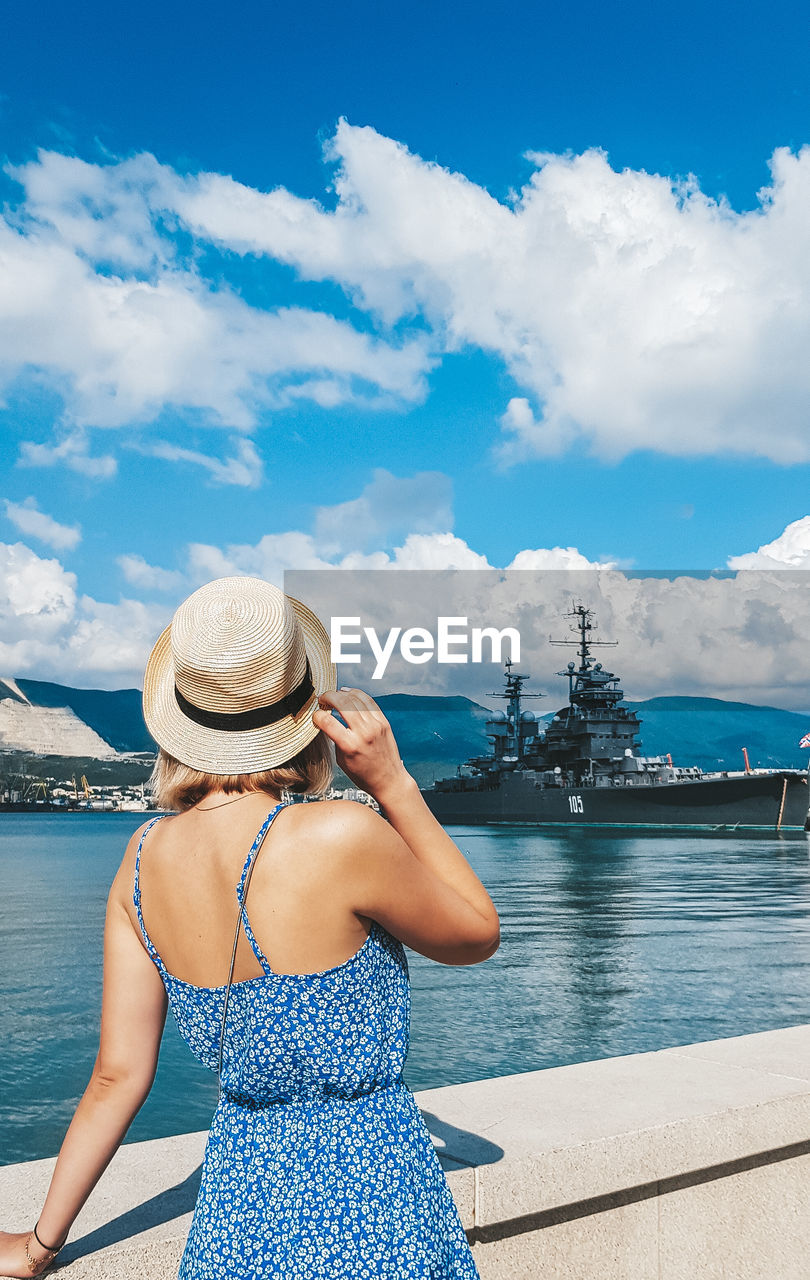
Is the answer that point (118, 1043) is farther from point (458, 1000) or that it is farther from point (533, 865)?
point (533, 865)

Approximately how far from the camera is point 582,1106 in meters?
2.32

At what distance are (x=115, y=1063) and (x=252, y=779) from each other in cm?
42

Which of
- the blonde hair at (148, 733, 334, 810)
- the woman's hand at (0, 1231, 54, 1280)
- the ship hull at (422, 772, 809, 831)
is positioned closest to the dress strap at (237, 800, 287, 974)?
the blonde hair at (148, 733, 334, 810)

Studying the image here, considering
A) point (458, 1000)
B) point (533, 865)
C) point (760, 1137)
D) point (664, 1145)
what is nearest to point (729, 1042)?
point (760, 1137)

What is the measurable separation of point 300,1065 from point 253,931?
0.17m

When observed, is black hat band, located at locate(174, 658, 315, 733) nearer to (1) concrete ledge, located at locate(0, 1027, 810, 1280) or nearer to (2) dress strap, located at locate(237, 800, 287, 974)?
(2) dress strap, located at locate(237, 800, 287, 974)

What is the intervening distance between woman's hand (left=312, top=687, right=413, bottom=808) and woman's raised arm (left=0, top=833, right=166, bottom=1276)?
34 cm

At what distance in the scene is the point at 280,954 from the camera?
1.23m

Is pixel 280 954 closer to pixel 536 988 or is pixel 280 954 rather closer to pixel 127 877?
pixel 127 877

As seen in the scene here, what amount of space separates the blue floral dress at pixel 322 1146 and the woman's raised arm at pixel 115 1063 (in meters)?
0.16

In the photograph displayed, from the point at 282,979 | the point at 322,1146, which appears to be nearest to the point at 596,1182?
the point at 322,1146

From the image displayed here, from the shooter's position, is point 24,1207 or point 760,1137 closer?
point 24,1207

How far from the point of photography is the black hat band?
136cm

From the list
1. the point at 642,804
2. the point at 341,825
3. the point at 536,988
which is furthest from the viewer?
the point at 642,804
